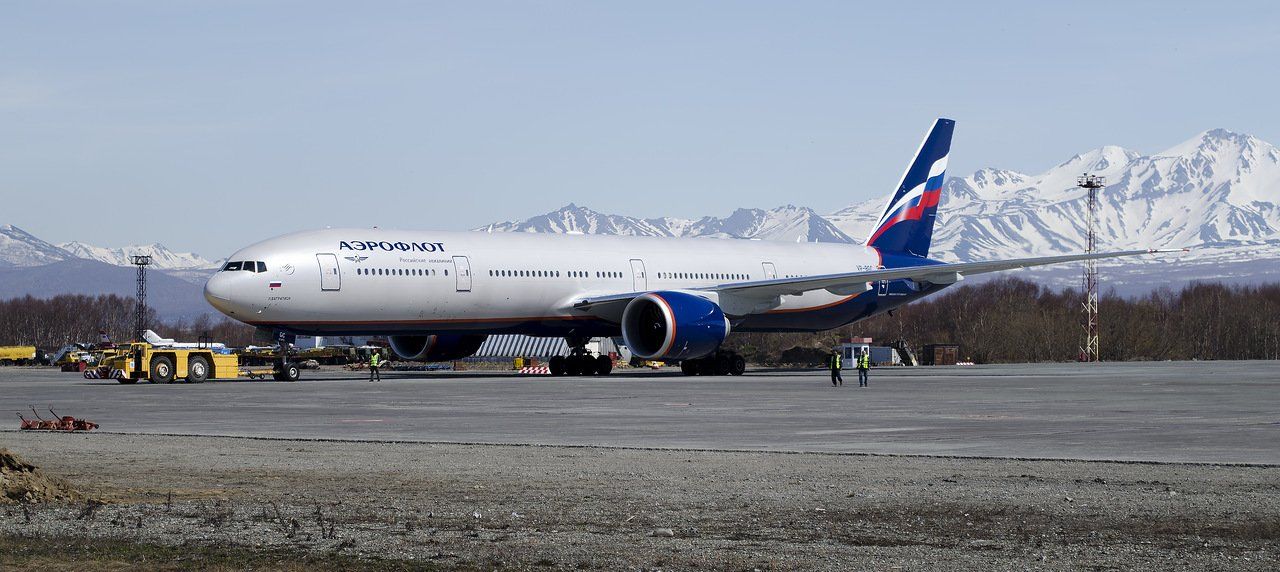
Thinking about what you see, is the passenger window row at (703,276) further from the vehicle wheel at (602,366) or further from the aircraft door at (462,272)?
the aircraft door at (462,272)

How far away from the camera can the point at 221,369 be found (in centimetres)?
4416

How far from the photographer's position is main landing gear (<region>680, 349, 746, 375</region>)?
1887 inches

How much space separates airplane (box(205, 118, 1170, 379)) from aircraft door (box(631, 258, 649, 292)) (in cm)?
4

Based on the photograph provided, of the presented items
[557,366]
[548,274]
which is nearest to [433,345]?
[557,366]

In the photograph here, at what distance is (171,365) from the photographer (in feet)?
139

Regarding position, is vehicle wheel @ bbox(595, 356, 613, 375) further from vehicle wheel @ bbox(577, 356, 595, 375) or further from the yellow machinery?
the yellow machinery

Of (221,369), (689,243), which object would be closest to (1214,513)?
(221,369)

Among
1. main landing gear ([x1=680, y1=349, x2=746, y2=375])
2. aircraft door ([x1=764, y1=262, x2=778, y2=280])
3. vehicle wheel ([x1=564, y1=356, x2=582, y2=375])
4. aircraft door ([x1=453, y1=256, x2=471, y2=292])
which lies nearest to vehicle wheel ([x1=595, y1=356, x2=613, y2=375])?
vehicle wheel ([x1=564, y1=356, x2=582, y2=375])

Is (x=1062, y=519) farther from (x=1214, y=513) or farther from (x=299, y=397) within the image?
(x=299, y=397)

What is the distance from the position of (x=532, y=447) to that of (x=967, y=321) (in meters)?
131

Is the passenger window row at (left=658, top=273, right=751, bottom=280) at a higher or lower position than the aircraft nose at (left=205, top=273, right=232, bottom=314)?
higher

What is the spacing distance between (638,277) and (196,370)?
13623mm

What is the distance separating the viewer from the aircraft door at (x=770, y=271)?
51.9 meters

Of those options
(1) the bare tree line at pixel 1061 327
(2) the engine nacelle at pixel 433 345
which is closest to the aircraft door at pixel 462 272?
(2) the engine nacelle at pixel 433 345
